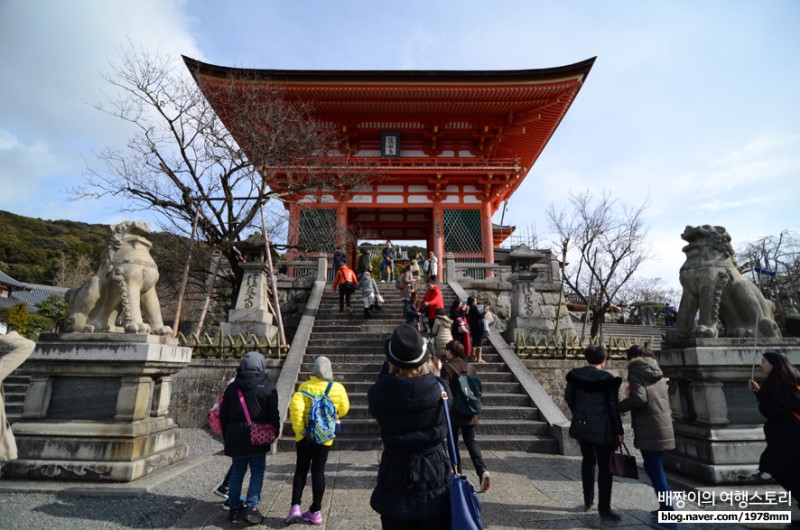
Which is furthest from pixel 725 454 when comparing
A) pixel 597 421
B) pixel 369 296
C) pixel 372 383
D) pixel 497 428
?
pixel 369 296

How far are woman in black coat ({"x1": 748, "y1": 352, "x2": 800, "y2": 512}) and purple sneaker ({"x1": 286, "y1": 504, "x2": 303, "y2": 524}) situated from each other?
3.58m

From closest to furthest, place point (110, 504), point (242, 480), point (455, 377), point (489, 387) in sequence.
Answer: point (242, 480), point (110, 504), point (455, 377), point (489, 387)

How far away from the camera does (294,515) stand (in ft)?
11.2

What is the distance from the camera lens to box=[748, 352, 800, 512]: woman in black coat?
2789mm

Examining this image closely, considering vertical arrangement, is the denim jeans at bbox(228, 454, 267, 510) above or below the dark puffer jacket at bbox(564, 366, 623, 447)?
below

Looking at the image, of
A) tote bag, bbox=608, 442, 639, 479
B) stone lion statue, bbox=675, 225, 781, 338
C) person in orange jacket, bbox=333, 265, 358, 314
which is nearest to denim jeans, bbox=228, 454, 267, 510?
tote bag, bbox=608, 442, 639, 479

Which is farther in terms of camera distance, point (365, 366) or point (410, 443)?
point (365, 366)

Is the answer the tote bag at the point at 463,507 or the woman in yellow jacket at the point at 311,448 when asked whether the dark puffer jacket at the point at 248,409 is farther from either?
the tote bag at the point at 463,507

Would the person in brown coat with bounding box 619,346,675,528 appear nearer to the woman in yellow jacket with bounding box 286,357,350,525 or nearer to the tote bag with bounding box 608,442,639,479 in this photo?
the tote bag with bounding box 608,442,639,479

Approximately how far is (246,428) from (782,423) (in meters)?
4.08

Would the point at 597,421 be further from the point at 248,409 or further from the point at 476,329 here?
the point at 476,329

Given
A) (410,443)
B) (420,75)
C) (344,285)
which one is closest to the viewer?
(410,443)

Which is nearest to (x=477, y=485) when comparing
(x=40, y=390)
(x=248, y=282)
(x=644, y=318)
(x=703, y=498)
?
(x=703, y=498)

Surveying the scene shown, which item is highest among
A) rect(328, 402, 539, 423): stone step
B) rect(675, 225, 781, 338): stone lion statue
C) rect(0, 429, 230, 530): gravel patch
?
rect(675, 225, 781, 338): stone lion statue
